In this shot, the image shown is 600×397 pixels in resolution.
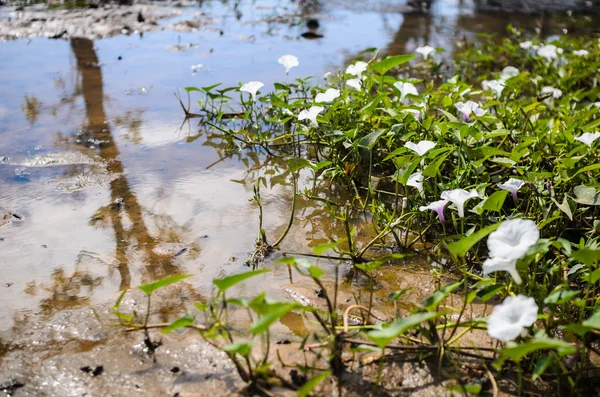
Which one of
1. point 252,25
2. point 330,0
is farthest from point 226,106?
point 330,0

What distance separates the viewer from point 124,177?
8.70ft

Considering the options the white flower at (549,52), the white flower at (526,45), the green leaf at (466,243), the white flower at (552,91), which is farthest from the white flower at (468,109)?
the white flower at (526,45)

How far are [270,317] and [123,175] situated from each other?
167cm

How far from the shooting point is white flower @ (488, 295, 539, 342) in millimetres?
1277

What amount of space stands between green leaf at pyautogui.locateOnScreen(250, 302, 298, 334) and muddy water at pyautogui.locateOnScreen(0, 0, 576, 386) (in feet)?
1.85

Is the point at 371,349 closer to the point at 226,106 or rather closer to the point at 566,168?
the point at 566,168

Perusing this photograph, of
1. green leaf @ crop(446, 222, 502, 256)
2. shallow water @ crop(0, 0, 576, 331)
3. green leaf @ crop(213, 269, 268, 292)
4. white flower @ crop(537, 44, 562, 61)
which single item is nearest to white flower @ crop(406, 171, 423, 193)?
shallow water @ crop(0, 0, 576, 331)

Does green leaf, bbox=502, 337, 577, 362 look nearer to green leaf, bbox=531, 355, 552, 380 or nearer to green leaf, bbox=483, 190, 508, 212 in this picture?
green leaf, bbox=531, 355, 552, 380

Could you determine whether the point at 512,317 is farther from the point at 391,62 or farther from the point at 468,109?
the point at 391,62

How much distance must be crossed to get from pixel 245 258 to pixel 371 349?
74cm

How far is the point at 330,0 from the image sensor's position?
756cm

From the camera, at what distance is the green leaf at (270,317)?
123cm

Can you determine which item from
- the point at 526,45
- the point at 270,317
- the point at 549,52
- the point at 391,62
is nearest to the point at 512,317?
the point at 270,317

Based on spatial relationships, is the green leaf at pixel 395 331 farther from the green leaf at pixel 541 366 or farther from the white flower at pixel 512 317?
the green leaf at pixel 541 366
